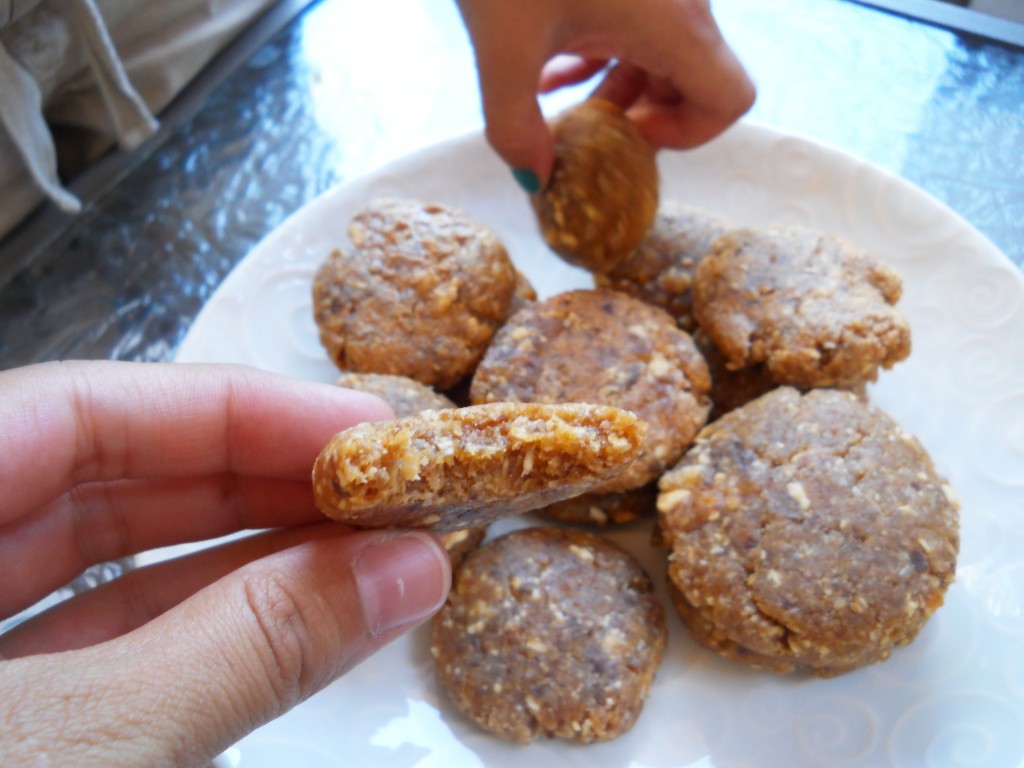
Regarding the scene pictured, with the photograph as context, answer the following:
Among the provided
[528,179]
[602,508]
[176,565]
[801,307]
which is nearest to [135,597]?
[176,565]

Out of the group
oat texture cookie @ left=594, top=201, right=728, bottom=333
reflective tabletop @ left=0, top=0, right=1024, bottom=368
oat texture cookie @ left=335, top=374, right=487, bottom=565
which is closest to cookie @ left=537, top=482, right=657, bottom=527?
oat texture cookie @ left=335, top=374, right=487, bottom=565

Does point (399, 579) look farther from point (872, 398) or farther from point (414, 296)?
point (872, 398)

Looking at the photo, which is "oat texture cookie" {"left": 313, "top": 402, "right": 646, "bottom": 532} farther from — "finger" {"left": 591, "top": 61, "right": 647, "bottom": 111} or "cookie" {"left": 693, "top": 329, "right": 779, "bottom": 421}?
"finger" {"left": 591, "top": 61, "right": 647, "bottom": 111}

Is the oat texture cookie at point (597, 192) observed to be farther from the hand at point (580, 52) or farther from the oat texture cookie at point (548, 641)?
the oat texture cookie at point (548, 641)

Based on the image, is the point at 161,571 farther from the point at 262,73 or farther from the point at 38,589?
the point at 262,73

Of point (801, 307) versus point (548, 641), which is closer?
point (548, 641)

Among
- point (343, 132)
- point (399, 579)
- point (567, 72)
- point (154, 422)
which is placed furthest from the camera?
point (343, 132)

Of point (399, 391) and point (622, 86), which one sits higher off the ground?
point (622, 86)
